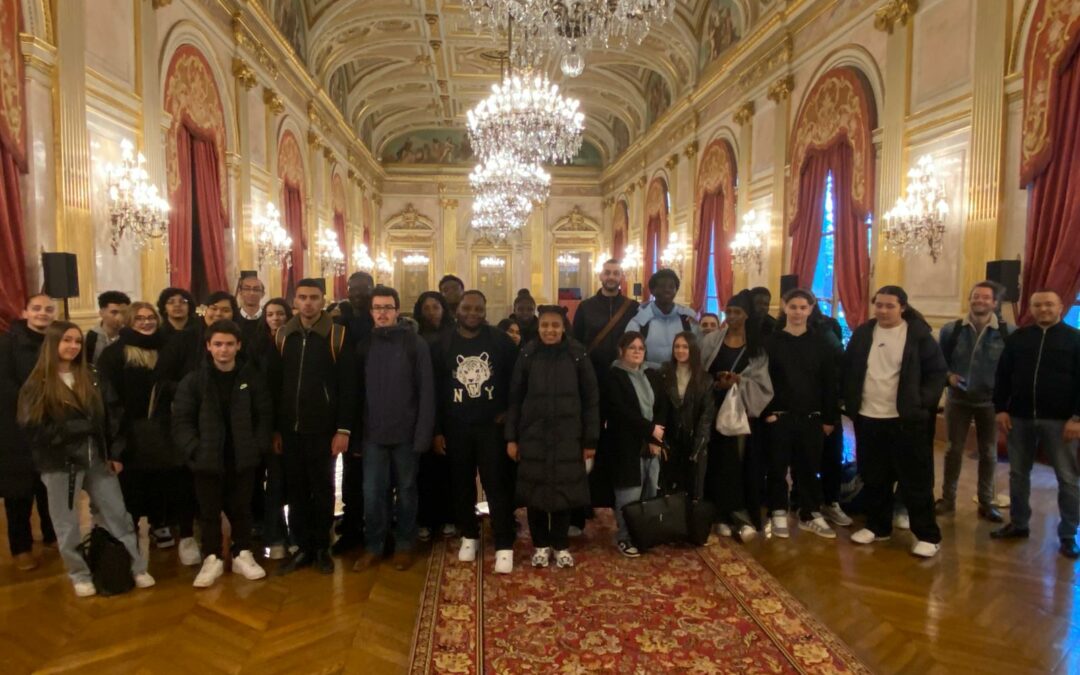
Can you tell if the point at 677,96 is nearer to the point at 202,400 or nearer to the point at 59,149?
the point at 59,149

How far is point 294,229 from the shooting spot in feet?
40.4

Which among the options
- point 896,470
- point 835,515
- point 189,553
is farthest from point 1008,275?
point 189,553

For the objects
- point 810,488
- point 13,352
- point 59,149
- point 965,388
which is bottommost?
point 810,488

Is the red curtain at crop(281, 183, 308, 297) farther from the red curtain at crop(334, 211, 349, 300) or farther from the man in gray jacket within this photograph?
the man in gray jacket

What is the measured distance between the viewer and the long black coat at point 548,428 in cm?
356

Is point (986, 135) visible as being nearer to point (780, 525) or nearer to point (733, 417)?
point (733, 417)

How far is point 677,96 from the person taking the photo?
15094mm

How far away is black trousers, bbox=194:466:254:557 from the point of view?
136 inches

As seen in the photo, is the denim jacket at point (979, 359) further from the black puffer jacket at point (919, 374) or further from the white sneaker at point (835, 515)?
the white sneaker at point (835, 515)

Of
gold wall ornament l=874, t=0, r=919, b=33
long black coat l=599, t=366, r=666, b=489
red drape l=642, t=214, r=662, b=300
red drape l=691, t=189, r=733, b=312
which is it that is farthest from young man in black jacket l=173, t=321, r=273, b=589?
red drape l=642, t=214, r=662, b=300

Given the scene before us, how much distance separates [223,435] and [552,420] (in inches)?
70.7

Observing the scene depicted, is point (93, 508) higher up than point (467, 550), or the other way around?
point (93, 508)

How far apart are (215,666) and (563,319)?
7.68 ft

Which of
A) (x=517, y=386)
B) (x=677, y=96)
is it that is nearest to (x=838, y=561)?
(x=517, y=386)
